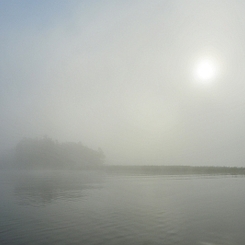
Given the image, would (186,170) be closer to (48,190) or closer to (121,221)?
(48,190)

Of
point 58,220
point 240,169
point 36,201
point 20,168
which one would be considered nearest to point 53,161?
point 20,168

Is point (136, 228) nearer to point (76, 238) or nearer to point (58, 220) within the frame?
point (76, 238)

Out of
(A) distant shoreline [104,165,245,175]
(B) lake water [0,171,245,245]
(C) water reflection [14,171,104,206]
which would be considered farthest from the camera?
(A) distant shoreline [104,165,245,175]

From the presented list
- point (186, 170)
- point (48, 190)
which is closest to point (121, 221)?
point (48, 190)

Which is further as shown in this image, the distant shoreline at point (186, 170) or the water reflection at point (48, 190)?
the distant shoreline at point (186, 170)

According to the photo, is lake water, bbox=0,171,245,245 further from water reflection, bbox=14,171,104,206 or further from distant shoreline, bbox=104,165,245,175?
distant shoreline, bbox=104,165,245,175

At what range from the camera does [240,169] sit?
123 metres

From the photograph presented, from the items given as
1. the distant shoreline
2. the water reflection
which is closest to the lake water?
the water reflection

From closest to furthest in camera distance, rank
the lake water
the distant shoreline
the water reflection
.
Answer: the lake water → the water reflection → the distant shoreline

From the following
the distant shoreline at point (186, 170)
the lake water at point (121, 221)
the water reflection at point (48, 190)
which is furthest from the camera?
the distant shoreline at point (186, 170)

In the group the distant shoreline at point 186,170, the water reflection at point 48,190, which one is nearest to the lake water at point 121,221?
the water reflection at point 48,190

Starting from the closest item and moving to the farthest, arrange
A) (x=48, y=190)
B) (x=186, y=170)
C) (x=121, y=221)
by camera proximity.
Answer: (x=121, y=221) → (x=48, y=190) → (x=186, y=170)

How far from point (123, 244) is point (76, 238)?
12.5ft

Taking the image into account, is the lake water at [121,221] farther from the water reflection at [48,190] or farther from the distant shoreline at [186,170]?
the distant shoreline at [186,170]
